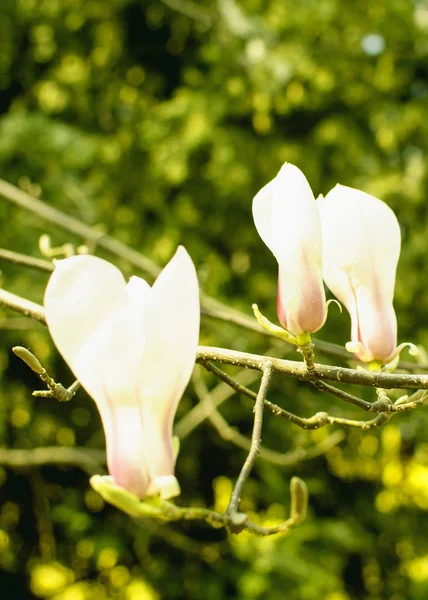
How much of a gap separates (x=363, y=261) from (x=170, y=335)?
0.80 ft

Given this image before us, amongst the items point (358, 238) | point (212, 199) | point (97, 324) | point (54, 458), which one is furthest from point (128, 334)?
point (212, 199)

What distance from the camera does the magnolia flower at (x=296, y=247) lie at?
521 millimetres

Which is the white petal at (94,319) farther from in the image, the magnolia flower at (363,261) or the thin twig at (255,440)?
the magnolia flower at (363,261)

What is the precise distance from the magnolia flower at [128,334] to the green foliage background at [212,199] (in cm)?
156

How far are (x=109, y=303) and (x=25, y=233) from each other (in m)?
1.80

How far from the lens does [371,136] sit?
7.72 feet

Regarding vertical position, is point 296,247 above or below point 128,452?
above

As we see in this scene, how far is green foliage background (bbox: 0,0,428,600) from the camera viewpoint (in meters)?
2.21

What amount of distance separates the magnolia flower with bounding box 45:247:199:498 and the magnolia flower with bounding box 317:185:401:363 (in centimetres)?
21

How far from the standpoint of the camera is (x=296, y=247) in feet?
1.72

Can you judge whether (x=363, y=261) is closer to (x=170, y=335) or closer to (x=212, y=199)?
(x=170, y=335)

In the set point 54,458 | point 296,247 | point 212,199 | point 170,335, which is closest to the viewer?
point 170,335

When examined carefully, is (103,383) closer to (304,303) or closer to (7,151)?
(304,303)

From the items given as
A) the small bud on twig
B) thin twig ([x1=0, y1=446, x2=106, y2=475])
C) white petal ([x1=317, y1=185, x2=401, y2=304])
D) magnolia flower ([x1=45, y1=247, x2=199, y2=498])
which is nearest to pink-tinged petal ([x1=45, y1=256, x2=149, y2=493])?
magnolia flower ([x1=45, y1=247, x2=199, y2=498])
